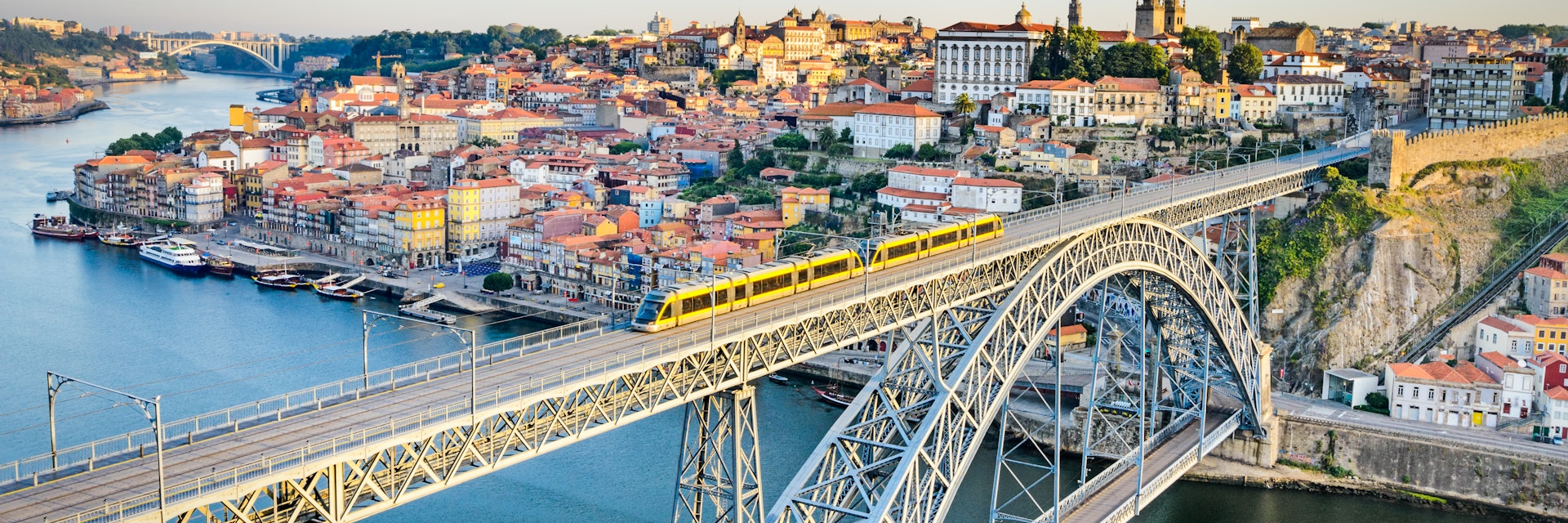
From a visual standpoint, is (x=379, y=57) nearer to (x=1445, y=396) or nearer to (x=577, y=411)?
(x=1445, y=396)

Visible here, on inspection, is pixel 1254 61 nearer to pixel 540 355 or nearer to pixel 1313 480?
pixel 1313 480

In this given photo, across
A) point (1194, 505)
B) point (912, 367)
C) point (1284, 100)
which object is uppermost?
point (1284, 100)

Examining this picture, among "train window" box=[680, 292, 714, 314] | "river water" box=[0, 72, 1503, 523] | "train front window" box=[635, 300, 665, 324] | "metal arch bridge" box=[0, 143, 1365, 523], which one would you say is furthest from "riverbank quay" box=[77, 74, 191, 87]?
"train front window" box=[635, 300, 665, 324]

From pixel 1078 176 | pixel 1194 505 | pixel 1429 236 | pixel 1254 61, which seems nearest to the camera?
pixel 1194 505

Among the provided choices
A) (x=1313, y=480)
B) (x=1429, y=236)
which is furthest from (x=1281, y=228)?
(x=1313, y=480)

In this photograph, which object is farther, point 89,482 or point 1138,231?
point 1138,231

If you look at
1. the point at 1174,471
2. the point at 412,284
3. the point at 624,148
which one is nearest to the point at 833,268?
the point at 1174,471

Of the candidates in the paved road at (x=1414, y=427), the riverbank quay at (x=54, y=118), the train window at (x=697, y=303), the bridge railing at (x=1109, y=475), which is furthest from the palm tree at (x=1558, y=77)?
the riverbank quay at (x=54, y=118)

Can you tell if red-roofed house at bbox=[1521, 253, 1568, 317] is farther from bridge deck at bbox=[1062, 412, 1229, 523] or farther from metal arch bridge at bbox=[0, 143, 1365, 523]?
bridge deck at bbox=[1062, 412, 1229, 523]
